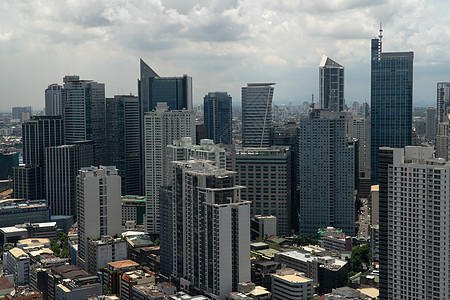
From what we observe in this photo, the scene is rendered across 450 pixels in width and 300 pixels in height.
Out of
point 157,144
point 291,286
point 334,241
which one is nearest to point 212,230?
point 291,286

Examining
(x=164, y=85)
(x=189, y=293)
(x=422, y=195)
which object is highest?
(x=164, y=85)

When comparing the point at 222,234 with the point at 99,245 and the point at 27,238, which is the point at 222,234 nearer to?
the point at 99,245

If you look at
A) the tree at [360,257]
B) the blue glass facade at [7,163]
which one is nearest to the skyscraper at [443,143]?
the tree at [360,257]

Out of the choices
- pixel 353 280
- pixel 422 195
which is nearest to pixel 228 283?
pixel 353 280

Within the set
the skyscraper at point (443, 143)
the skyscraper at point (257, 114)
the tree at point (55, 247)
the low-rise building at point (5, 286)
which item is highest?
the skyscraper at point (257, 114)

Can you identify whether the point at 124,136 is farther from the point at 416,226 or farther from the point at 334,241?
the point at 416,226

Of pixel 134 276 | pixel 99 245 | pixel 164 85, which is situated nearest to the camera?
pixel 134 276

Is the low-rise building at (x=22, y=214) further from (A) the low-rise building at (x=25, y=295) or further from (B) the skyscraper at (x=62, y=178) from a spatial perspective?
(A) the low-rise building at (x=25, y=295)
